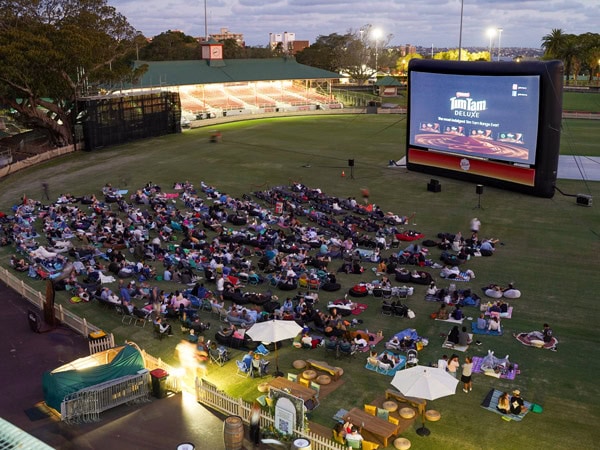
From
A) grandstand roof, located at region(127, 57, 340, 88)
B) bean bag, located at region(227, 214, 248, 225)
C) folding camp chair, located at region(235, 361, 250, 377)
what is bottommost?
folding camp chair, located at region(235, 361, 250, 377)

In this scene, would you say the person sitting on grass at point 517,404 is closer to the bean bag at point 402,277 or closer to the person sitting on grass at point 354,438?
the person sitting on grass at point 354,438

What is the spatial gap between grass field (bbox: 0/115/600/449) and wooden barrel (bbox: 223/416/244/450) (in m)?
2.52

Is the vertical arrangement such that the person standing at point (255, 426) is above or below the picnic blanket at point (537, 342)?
above

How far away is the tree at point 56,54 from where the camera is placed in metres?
51.7

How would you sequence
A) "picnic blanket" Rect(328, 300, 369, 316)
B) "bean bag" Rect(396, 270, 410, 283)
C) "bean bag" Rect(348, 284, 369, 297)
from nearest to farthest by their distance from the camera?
"picnic blanket" Rect(328, 300, 369, 316), "bean bag" Rect(348, 284, 369, 297), "bean bag" Rect(396, 270, 410, 283)

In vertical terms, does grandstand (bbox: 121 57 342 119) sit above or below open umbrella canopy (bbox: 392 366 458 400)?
above

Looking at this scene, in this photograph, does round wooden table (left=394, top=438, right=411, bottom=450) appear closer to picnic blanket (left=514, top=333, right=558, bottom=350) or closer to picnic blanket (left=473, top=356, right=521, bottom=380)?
picnic blanket (left=473, top=356, right=521, bottom=380)

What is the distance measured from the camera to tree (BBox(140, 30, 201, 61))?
123 m

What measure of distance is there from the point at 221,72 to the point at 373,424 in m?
80.3

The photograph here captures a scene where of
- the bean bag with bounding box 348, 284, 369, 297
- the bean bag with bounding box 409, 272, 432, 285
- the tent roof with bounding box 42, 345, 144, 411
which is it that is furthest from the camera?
the bean bag with bounding box 409, 272, 432, 285

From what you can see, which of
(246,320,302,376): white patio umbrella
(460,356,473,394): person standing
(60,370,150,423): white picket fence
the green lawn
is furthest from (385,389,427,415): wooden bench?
the green lawn

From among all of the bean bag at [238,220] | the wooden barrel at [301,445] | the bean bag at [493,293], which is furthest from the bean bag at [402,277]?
the wooden barrel at [301,445]

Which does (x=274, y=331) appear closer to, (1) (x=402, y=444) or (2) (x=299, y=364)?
(2) (x=299, y=364)

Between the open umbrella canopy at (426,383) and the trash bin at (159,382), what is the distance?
240 inches
